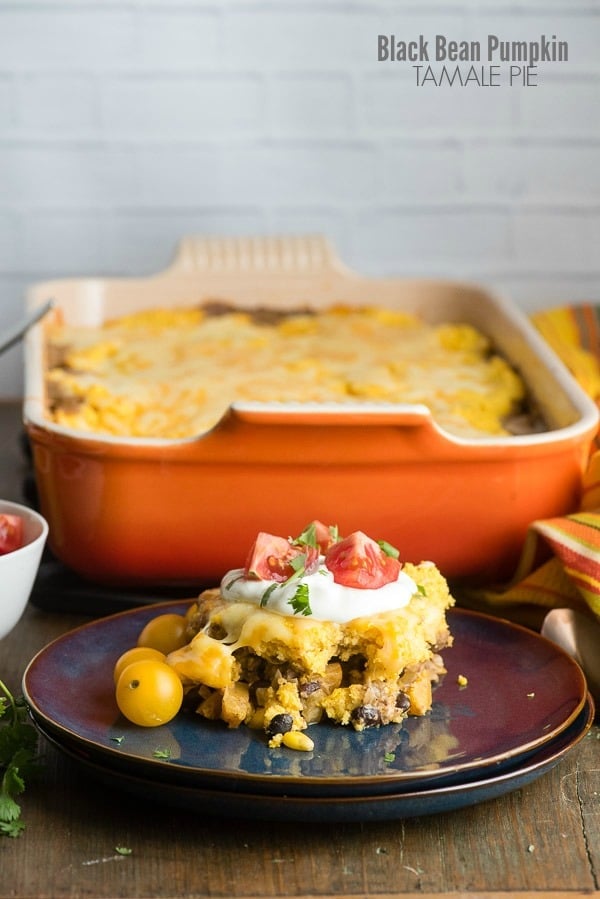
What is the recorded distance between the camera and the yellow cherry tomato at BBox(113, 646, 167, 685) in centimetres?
121

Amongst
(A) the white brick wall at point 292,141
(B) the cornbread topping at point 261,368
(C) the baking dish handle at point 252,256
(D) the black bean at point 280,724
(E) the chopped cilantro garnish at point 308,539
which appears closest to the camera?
(D) the black bean at point 280,724

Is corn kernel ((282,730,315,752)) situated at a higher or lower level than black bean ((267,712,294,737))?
lower

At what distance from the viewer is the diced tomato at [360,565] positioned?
46.5 inches

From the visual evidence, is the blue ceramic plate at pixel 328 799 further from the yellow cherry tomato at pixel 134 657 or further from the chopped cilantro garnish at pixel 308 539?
the chopped cilantro garnish at pixel 308 539

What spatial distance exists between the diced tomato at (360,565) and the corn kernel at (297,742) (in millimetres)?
142

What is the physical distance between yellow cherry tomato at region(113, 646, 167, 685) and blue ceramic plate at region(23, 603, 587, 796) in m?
0.03

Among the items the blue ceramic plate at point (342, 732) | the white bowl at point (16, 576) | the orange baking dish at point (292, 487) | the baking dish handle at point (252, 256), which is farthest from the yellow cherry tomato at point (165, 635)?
the baking dish handle at point (252, 256)

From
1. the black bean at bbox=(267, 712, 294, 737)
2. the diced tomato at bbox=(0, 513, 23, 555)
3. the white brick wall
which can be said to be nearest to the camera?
the black bean at bbox=(267, 712, 294, 737)

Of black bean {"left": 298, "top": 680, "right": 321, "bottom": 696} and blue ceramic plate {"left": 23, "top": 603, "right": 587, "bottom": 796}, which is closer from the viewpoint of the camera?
blue ceramic plate {"left": 23, "top": 603, "right": 587, "bottom": 796}

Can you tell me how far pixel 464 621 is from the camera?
4.59 feet

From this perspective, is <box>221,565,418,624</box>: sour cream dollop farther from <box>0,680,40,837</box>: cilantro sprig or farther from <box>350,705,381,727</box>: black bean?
<box>0,680,40,837</box>: cilantro sprig

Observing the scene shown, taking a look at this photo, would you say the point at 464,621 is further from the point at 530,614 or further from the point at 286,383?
the point at 286,383

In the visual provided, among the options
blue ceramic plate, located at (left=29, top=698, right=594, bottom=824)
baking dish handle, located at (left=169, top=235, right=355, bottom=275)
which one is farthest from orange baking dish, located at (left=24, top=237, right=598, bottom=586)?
baking dish handle, located at (left=169, top=235, right=355, bottom=275)

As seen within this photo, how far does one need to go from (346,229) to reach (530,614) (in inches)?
51.0
